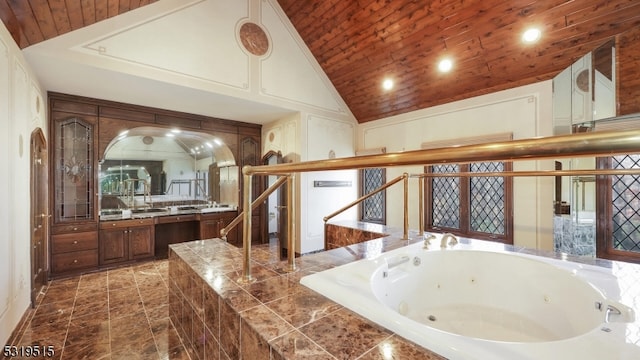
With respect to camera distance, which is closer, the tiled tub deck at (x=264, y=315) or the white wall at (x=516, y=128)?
the tiled tub deck at (x=264, y=315)

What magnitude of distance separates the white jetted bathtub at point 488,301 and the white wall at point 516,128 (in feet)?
4.84

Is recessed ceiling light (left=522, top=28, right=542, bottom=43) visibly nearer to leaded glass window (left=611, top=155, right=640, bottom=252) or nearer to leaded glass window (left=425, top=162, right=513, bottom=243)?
leaded glass window (left=425, top=162, right=513, bottom=243)

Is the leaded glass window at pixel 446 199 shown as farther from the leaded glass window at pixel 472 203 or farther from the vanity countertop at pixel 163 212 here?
the vanity countertop at pixel 163 212

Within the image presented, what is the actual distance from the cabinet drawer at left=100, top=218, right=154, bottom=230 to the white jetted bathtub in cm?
352

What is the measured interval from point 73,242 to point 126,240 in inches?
21.7

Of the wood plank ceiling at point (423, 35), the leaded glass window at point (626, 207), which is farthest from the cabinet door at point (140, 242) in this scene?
the leaded glass window at point (626, 207)

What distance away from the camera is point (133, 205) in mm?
4156

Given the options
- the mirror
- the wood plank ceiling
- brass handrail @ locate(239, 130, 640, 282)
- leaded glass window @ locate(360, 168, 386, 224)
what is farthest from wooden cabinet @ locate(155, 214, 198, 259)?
brass handrail @ locate(239, 130, 640, 282)

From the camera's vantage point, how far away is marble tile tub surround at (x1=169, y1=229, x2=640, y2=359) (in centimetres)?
86

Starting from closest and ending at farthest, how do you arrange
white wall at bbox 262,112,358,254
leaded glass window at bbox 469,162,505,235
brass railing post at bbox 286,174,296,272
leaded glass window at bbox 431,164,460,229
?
brass railing post at bbox 286,174,296,272 < leaded glass window at bbox 469,162,505,235 < leaded glass window at bbox 431,164,460,229 < white wall at bbox 262,112,358,254

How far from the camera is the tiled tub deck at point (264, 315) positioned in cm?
86

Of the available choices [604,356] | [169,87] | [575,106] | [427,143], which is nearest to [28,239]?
[169,87]

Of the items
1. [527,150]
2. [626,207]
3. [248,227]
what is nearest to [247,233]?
[248,227]

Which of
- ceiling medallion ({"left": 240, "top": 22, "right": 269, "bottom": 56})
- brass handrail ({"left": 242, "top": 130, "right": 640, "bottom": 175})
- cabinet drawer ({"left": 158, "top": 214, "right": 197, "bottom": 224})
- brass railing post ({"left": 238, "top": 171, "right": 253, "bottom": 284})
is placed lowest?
cabinet drawer ({"left": 158, "top": 214, "right": 197, "bottom": 224})
